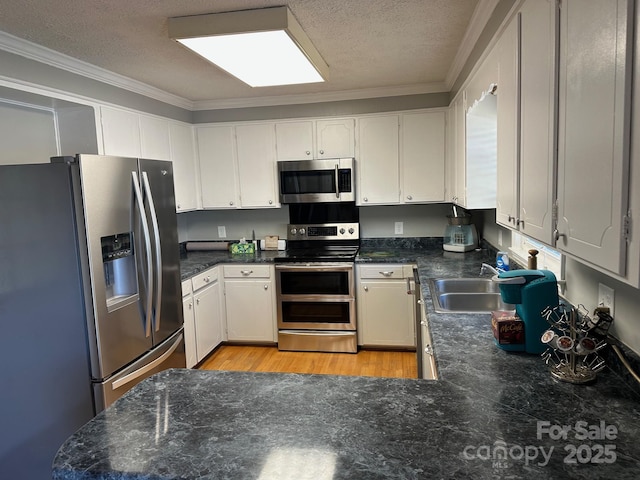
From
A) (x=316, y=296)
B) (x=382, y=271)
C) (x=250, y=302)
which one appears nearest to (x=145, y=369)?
(x=250, y=302)

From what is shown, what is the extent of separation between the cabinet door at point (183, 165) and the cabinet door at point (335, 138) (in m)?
1.26

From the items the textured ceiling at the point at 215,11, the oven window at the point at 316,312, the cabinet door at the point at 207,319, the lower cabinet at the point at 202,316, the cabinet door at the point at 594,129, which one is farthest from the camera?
the oven window at the point at 316,312

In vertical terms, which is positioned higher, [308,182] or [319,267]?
[308,182]

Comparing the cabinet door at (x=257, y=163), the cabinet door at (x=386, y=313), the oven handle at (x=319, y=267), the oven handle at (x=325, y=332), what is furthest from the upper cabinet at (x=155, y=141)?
the cabinet door at (x=386, y=313)

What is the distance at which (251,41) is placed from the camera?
2.14 metres

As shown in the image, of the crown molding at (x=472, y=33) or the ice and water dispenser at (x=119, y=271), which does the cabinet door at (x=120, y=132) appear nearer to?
the ice and water dispenser at (x=119, y=271)

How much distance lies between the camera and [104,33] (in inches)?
87.5

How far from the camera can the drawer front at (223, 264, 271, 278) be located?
12.5 feet

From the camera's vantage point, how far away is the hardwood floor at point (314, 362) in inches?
134

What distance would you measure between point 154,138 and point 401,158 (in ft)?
7.15

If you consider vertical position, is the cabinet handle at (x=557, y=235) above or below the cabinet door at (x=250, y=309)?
above

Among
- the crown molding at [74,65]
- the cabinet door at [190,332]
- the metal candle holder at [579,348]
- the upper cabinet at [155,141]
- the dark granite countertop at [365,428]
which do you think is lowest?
the cabinet door at [190,332]

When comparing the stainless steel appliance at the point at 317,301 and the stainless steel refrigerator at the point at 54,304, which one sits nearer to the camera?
the stainless steel refrigerator at the point at 54,304

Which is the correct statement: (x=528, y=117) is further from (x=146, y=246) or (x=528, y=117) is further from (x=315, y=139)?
(x=315, y=139)
